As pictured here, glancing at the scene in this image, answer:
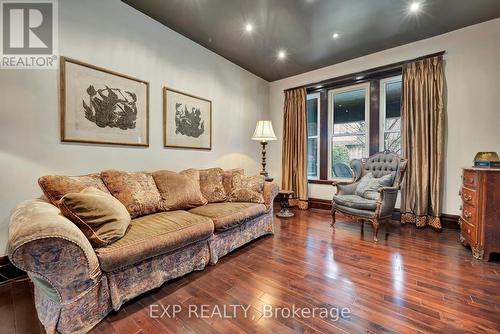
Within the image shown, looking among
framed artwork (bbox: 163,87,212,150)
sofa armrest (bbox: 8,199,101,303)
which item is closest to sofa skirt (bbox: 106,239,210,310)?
sofa armrest (bbox: 8,199,101,303)

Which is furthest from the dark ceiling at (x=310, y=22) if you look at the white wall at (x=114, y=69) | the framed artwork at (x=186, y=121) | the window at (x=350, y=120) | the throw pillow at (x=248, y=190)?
the throw pillow at (x=248, y=190)

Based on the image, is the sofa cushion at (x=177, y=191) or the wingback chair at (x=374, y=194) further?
the wingback chair at (x=374, y=194)

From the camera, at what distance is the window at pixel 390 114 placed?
140 inches

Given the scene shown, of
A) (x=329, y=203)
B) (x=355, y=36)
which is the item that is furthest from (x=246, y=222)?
(x=355, y=36)

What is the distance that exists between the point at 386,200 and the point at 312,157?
1956mm

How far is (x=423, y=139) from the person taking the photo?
10.3ft

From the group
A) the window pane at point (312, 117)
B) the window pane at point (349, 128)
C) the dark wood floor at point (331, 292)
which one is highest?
the window pane at point (312, 117)

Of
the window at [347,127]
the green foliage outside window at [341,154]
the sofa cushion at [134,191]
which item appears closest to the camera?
the sofa cushion at [134,191]

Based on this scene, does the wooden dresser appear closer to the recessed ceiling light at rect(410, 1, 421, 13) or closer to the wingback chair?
the wingback chair

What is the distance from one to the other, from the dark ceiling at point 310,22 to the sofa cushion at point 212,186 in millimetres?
1961

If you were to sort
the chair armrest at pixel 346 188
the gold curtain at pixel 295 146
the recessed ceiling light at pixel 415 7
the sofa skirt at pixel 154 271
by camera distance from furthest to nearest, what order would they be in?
the gold curtain at pixel 295 146 → the chair armrest at pixel 346 188 → the recessed ceiling light at pixel 415 7 → the sofa skirt at pixel 154 271

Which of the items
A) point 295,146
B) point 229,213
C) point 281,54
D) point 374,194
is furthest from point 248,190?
point 281,54

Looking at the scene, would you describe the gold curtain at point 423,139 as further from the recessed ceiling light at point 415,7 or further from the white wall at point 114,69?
the white wall at point 114,69

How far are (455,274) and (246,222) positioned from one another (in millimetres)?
1962
